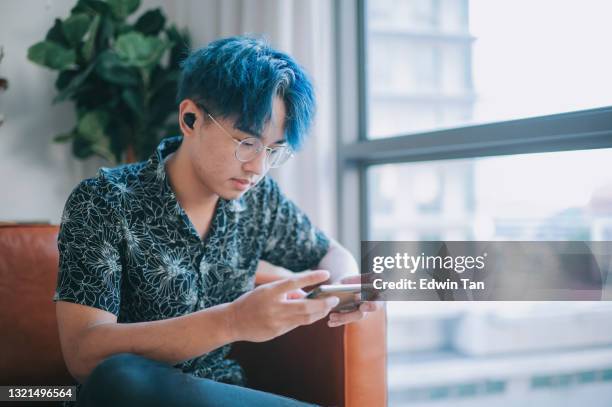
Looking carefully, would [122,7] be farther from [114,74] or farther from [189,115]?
[189,115]

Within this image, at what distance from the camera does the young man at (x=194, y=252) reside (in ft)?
3.31

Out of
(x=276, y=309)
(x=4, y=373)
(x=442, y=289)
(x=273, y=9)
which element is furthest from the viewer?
(x=273, y=9)

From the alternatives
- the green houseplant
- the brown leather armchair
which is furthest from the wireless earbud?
the green houseplant

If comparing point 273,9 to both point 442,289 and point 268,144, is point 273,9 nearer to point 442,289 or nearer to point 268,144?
point 268,144

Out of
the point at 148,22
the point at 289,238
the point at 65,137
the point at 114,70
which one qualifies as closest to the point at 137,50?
the point at 114,70

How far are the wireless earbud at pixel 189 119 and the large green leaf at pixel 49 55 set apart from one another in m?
1.43

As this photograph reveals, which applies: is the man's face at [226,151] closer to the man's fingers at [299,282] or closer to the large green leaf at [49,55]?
the man's fingers at [299,282]

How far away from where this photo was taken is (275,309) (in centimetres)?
100

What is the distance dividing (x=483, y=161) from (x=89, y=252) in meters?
1.39

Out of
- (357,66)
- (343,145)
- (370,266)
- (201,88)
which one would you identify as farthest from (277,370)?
(357,66)

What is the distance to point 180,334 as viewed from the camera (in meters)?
1.06

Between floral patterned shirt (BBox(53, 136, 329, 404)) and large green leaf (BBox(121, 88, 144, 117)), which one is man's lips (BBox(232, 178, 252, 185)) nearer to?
floral patterned shirt (BBox(53, 136, 329, 404))

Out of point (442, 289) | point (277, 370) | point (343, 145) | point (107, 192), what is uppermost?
point (343, 145)

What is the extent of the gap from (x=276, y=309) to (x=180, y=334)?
189 millimetres
